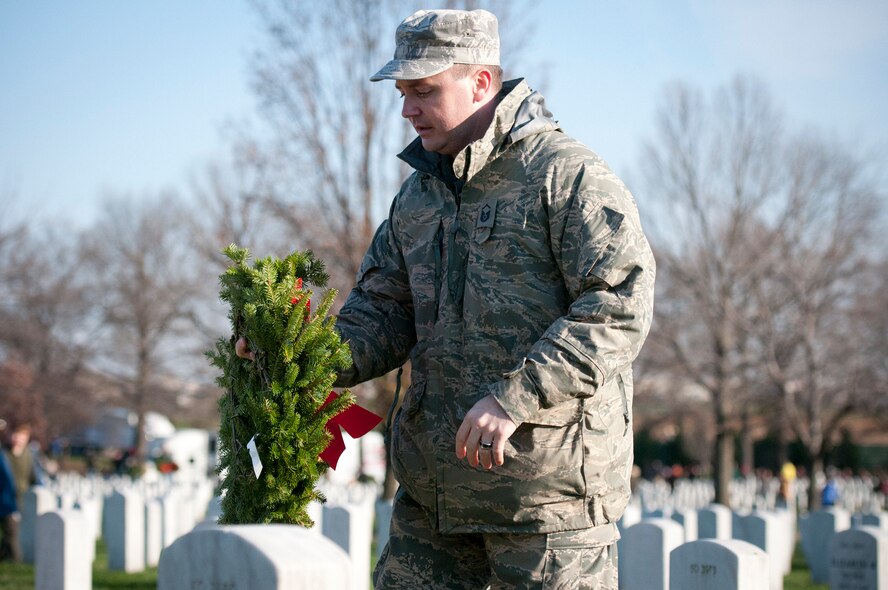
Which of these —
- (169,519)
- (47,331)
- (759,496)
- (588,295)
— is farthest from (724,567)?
(47,331)

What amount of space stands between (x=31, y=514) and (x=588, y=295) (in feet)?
42.4

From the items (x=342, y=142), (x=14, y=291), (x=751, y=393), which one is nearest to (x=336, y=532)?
(x=342, y=142)

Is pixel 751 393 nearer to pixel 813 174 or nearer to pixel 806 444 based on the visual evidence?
pixel 806 444

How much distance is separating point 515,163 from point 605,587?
1.36 metres

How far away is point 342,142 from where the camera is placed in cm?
1844

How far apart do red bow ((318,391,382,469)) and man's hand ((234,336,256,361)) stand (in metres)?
0.32

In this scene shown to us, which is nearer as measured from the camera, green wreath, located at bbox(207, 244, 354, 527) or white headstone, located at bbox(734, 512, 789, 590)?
green wreath, located at bbox(207, 244, 354, 527)

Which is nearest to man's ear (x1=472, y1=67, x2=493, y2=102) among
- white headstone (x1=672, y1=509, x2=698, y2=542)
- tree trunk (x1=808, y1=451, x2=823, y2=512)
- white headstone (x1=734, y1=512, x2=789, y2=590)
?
white headstone (x1=672, y1=509, x2=698, y2=542)

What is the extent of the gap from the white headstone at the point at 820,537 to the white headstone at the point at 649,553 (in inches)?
258

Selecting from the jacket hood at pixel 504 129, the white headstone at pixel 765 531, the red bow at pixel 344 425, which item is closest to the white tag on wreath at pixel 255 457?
the red bow at pixel 344 425

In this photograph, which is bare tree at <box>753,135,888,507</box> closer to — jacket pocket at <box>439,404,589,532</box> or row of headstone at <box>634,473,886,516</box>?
row of headstone at <box>634,473,886,516</box>

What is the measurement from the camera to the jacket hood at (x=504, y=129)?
12.0 ft

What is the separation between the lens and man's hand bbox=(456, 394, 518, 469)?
10.7 feet

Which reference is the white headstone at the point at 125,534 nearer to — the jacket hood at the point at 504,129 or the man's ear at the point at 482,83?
the jacket hood at the point at 504,129
